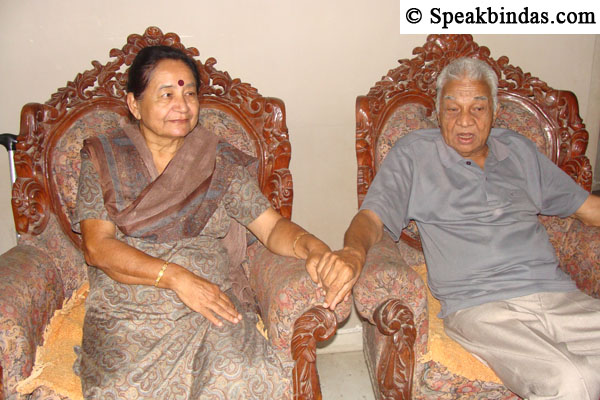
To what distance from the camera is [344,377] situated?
260 centimetres

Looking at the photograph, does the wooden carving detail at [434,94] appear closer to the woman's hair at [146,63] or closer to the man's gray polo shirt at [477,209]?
the man's gray polo shirt at [477,209]

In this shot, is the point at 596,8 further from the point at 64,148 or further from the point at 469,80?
the point at 64,148

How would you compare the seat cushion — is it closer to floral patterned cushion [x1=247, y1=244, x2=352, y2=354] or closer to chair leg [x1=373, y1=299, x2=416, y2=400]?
chair leg [x1=373, y1=299, x2=416, y2=400]

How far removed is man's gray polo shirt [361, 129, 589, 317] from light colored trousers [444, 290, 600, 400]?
62mm

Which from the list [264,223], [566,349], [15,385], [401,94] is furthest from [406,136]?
[15,385]

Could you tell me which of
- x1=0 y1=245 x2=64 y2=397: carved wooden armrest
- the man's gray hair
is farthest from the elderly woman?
the man's gray hair

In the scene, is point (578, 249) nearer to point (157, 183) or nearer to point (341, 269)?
point (341, 269)

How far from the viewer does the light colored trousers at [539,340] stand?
1502mm

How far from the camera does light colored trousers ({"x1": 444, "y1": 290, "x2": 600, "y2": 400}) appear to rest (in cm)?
150

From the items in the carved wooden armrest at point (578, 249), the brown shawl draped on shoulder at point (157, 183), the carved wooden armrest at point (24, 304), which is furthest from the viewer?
the carved wooden armrest at point (578, 249)

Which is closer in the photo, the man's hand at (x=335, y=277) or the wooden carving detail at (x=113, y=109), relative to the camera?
the man's hand at (x=335, y=277)

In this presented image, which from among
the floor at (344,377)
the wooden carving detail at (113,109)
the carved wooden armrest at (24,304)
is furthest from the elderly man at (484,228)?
the carved wooden armrest at (24,304)

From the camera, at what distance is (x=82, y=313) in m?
1.88

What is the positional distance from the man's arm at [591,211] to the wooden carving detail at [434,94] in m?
0.22
